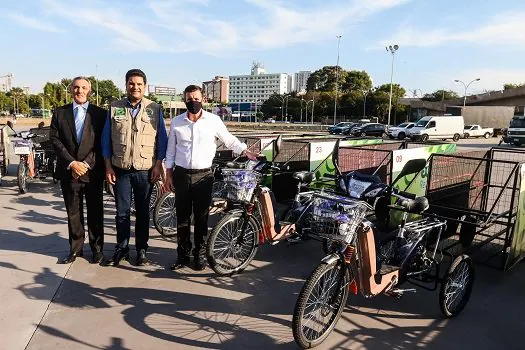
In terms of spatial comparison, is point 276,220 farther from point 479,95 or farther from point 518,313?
point 479,95

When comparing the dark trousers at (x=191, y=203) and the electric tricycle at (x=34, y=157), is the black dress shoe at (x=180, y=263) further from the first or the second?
the electric tricycle at (x=34, y=157)

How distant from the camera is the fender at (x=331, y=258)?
283 centimetres

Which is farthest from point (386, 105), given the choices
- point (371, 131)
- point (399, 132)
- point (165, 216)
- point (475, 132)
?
point (165, 216)

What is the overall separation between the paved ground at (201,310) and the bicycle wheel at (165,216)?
63 cm

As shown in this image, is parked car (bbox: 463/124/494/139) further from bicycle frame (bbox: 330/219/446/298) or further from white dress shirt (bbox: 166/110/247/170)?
bicycle frame (bbox: 330/219/446/298)

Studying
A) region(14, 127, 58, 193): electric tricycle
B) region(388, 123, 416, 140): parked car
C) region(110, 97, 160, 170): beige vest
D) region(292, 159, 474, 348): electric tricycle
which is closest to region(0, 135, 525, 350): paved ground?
region(292, 159, 474, 348): electric tricycle

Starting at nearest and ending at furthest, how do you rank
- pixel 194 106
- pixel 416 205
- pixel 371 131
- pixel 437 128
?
1. pixel 416 205
2. pixel 194 106
3. pixel 437 128
4. pixel 371 131

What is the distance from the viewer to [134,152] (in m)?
4.00

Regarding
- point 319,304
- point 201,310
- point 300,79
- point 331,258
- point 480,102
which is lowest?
point 201,310

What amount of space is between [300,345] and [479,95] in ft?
229

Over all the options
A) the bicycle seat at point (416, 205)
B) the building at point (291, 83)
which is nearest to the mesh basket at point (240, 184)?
the bicycle seat at point (416, 205)

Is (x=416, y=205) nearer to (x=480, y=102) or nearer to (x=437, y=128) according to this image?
(x=437, y=128)

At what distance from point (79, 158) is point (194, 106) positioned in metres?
1.32

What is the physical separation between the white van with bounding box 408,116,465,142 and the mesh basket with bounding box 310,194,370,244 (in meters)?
28.4
